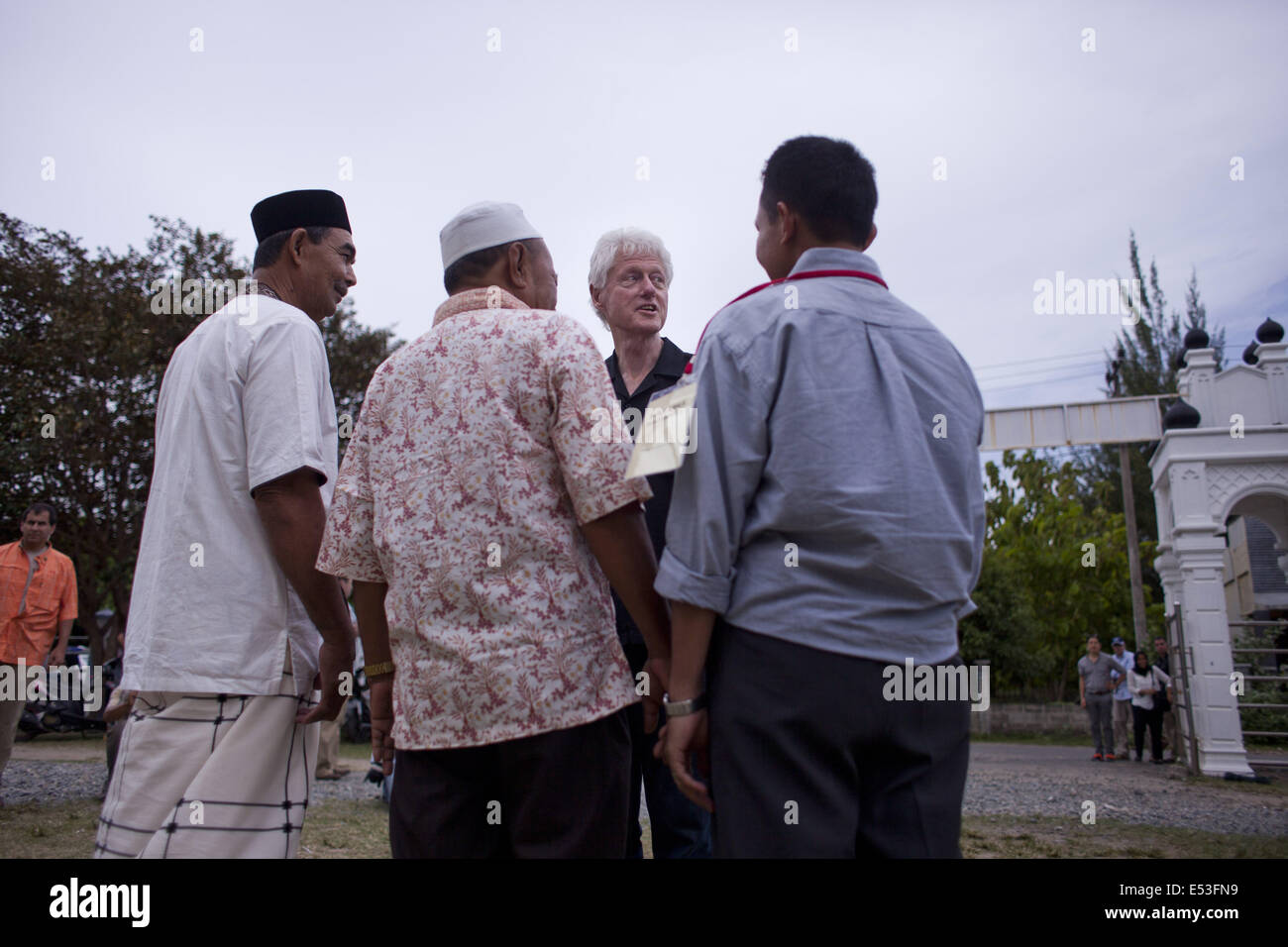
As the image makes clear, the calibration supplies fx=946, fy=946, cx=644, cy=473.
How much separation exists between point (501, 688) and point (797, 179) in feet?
3.88

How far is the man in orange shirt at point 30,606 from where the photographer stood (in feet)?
20.4

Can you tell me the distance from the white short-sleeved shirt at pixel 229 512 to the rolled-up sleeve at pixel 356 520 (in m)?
0.12

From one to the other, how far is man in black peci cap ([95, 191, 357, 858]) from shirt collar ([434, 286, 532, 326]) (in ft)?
1.17

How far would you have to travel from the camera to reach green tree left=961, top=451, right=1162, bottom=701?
68.2ft

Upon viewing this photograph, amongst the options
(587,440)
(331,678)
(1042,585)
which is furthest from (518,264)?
(1042,585)

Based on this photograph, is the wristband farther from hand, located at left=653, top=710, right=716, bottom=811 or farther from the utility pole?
the utility pole

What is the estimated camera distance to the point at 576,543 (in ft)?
6.00

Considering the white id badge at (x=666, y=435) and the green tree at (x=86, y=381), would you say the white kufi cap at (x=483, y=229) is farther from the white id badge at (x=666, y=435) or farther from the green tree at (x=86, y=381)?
the green tree at (x=86, y=381)

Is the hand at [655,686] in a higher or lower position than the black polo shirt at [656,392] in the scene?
lower

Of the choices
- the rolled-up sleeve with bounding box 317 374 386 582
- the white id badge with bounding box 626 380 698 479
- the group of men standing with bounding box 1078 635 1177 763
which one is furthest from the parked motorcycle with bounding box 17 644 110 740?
the group of men standing with bounding box 1078 635 1177 763

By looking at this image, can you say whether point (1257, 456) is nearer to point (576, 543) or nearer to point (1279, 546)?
point (1279, 546)

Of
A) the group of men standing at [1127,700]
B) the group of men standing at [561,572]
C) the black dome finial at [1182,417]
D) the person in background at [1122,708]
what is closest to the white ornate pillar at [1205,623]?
the black dome finial at [1182,417]

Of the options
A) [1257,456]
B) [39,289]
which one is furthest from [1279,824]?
[39,289]

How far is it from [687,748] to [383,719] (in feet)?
2.34
